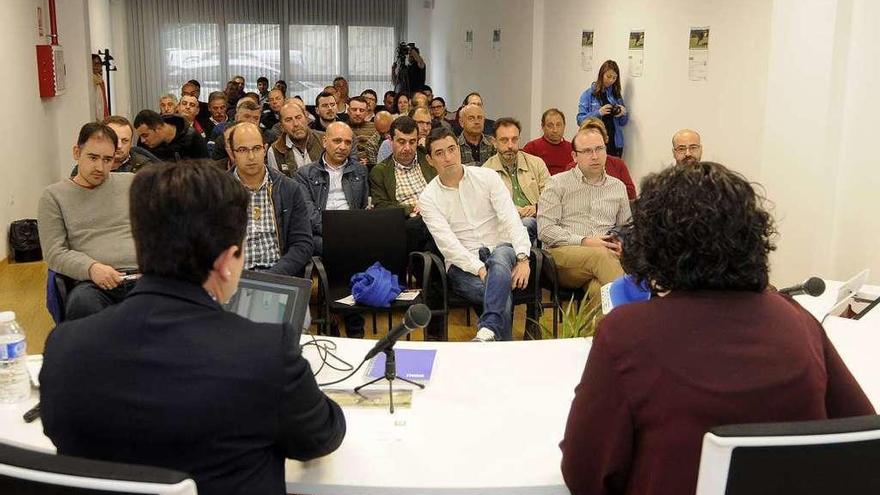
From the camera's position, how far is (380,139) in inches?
277

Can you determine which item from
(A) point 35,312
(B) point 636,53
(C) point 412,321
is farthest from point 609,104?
(C) point 412,321

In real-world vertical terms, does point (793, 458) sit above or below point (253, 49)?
below

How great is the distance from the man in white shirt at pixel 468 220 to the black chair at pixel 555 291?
0.11 meters

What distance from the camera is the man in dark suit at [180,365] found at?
1.40m

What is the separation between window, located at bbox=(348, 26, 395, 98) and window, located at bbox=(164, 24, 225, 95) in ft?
8.31

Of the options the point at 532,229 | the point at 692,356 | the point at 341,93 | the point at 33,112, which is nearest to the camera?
the point at 692,356

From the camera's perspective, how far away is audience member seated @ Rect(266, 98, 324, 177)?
573cm

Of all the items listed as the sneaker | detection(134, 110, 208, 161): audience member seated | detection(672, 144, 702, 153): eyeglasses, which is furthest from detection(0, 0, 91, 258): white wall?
detection(672, 144, 702, 153): eyeglasses

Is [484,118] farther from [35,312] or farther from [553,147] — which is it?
[35,312]

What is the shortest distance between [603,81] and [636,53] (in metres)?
0.38

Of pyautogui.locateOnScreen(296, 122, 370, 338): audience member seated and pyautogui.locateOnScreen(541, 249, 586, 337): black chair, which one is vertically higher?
pyautogui.locateOnScreen(296, 122, 370, 338): audience member seated

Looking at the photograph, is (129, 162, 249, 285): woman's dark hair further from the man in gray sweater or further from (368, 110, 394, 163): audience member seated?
(368, 110, 394, 163): audience member seated

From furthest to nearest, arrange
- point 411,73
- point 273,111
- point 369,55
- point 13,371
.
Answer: point 369,55 < point 411,73 < point 273,111 < point 13,371

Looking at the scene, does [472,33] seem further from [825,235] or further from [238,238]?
[238,238]
